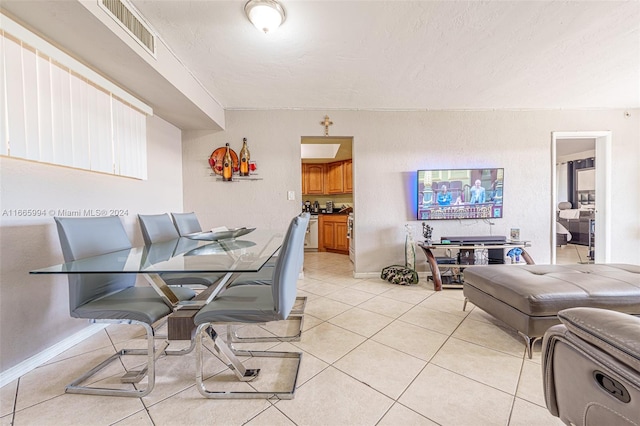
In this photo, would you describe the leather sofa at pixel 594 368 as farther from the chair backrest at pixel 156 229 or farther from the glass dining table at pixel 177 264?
the chair backrest at pixel 156 229

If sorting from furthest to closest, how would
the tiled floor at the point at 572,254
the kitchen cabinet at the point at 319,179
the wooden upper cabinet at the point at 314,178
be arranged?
the wooden upper cabinet at the point at 314,178 → the kitchen cabinet at the point at 319,179 → the tiled floor at the point at 572,254

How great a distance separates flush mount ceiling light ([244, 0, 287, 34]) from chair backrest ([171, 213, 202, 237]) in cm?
187

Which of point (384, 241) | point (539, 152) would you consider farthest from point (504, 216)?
point (384, 241)

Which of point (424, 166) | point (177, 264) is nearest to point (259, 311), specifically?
point (177, 264)

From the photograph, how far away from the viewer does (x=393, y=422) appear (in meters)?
1.08

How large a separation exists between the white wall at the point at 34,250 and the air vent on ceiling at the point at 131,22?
107 cm

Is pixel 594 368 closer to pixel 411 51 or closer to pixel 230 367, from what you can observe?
pixel 230 367

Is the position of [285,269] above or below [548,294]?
above

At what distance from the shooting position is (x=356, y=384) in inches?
52.1

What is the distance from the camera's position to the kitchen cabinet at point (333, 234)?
5.22 meters

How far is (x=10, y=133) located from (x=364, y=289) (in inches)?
122

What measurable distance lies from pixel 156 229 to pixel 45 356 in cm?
103

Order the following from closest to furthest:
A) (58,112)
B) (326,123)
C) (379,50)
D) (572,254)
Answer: (58,112)
(379,50)
(326,123)
(572,254)

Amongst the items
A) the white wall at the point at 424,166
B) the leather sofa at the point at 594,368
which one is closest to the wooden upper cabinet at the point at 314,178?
the white wall at the point at 424,166
